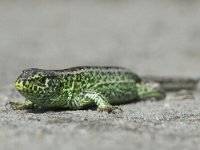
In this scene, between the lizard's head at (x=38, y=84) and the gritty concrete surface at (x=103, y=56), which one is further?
the lizard's head at (x=38, y=84)

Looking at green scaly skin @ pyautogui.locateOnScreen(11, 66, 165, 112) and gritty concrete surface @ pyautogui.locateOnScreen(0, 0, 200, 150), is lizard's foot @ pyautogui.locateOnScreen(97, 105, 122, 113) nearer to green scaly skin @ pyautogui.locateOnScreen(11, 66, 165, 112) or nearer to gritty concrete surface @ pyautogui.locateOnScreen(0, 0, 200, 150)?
green scaly skin @ pyautogui.locateOnScreen(11, 66, 165, 112)

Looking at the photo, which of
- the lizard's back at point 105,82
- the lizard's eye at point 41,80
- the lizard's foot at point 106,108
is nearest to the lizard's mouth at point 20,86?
the lizard's eye at point 41,80

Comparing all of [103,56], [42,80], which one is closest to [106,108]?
Result: [42,80]

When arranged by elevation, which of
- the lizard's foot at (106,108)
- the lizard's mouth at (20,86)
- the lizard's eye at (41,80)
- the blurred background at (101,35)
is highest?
the blurred background at (101,35)

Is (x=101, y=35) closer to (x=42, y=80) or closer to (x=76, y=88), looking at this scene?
(x=76, y=88)

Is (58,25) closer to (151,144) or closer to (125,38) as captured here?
(125,38)

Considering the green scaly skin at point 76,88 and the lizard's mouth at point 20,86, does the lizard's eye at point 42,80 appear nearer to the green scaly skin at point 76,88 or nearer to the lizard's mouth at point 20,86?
the green scaly skin at point 76,88

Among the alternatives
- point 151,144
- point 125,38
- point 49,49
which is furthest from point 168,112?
point 125,38
